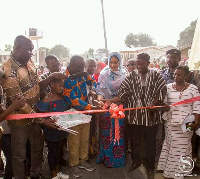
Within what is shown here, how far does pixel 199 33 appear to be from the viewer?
5293 millimetres

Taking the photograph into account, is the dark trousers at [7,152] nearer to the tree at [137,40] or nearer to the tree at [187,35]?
the tree at [187,35]

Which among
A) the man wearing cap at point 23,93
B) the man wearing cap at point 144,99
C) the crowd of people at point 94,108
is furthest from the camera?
the man wearing cap at point 144,99

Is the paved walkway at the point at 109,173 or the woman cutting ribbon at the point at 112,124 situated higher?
the woman cutting ribbon at the point at 112,124

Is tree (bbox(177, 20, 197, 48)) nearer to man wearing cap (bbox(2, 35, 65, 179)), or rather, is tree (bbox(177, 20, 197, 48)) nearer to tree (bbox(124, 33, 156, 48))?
tree (bbox(124, 33, 156, 48))

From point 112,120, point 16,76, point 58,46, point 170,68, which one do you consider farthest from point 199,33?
point 58,46

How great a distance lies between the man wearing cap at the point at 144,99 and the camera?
3465 mm

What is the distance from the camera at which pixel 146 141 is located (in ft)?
12.0

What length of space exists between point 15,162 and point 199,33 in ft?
16.1

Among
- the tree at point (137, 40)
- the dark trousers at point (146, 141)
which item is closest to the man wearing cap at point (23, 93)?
the dark trousers at point (146, 141)

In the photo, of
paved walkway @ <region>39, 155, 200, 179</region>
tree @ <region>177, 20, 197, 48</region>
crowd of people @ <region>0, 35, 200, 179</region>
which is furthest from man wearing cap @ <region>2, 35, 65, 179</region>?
tree @ <region>177, 20, 197, 48</region>

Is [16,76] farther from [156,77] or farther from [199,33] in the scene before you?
[199,33]

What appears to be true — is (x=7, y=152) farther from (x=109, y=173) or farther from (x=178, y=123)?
(x=178, y=123)

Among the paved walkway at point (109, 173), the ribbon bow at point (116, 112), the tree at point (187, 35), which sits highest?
the tree at point (187, 35)

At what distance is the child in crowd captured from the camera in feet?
10.8
